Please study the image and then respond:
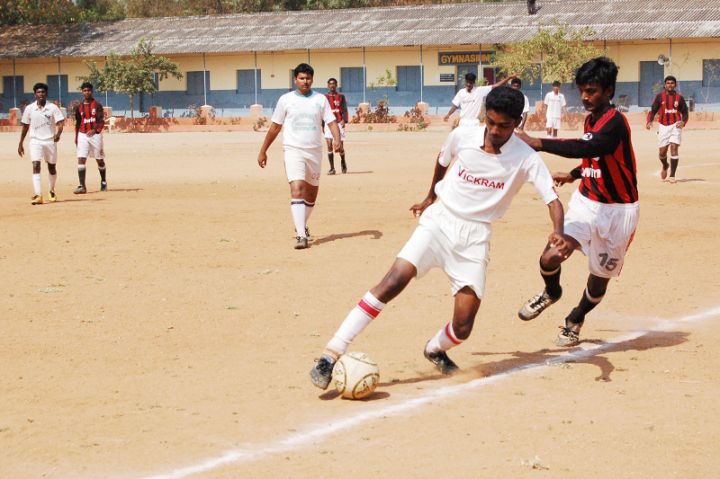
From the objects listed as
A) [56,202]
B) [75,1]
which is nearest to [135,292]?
[56,202]

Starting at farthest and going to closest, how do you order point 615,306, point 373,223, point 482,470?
point 373,223 < point 615,306 < point 482,470

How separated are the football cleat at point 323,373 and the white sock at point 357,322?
90mm

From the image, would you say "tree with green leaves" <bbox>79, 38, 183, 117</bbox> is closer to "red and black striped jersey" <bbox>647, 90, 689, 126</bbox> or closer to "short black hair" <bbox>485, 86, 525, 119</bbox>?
"red and black striped jersey" <bbox>647, 90, 689, 126</bbox>

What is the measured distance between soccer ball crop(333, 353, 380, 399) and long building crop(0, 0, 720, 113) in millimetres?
46031

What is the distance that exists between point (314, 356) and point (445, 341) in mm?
1133

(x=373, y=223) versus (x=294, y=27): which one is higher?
(x=294, y=27)

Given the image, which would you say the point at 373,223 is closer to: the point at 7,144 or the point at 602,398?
the point at 602,398

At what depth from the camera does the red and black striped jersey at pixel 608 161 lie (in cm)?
823

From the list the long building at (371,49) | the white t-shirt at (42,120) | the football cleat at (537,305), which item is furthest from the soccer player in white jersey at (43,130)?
the long building at (371,49)

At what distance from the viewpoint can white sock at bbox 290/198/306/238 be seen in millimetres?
13836

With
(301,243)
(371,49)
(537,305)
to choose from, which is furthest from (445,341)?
(371,49)

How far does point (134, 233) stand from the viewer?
15.3m

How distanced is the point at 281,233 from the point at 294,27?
48.4 metres

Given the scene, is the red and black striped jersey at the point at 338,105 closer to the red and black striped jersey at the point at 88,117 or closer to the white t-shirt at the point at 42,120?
the red and black striped jersey at the point at 88,117
